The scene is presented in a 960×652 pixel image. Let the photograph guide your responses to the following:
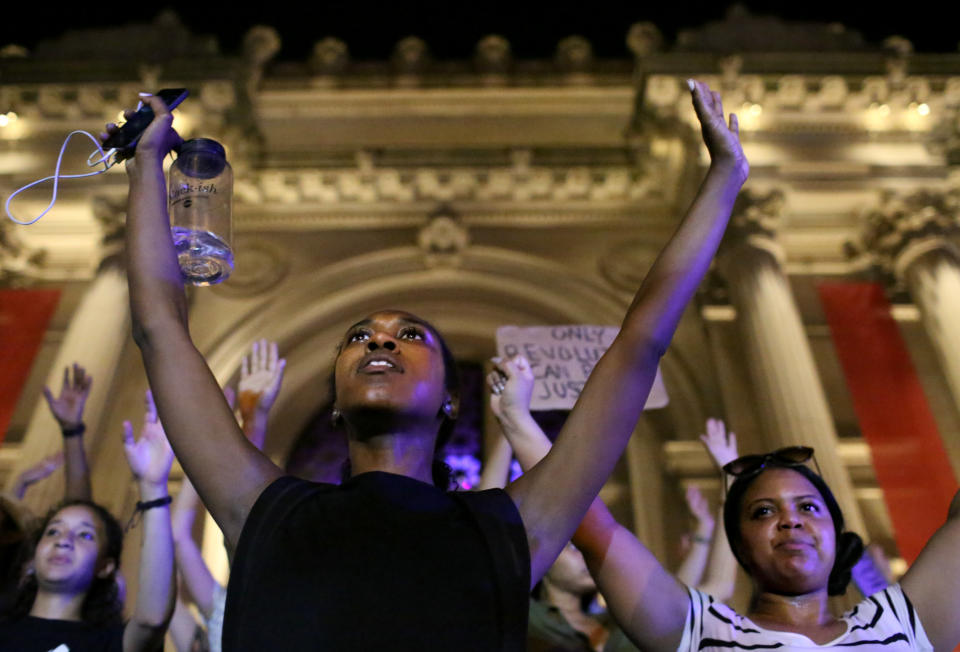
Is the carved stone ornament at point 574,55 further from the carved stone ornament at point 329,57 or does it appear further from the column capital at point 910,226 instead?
the column capital at point 910,226

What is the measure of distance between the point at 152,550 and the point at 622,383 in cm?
171

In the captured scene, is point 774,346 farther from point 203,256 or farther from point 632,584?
point 203,256

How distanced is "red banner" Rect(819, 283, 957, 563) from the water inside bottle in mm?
6241

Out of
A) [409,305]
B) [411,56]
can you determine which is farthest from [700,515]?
[411,56]

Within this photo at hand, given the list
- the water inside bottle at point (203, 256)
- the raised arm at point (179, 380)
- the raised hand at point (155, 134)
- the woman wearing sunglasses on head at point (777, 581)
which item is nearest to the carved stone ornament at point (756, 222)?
the woman wearing sunglasses on head at point (777, 581)

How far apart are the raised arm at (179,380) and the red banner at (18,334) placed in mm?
6937

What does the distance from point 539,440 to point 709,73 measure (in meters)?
7.55

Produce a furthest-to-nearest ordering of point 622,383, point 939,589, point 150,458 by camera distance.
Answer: point 150,458 < point 939,589 < point 622,383

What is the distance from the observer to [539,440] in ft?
6.86

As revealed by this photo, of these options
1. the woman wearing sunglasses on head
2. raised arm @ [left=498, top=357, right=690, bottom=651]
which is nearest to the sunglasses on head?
the woman wearing sunglasses on head

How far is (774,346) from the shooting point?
7.16 m

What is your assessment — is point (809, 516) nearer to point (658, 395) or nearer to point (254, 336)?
point (658, 395)

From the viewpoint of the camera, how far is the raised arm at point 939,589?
1.99 meters

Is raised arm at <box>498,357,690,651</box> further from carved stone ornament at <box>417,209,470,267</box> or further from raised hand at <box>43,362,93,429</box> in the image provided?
carved stone ornament at <box>417,209,470,267</box>
